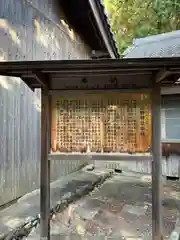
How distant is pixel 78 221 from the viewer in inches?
198

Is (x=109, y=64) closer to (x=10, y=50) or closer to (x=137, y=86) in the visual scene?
(x=137, y=86)

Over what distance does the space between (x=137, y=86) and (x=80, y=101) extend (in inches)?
29.0

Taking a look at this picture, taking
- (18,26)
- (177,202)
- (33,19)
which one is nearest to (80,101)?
(18,26)

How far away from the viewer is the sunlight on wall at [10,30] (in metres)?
5.04

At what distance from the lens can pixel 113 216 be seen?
539 cm

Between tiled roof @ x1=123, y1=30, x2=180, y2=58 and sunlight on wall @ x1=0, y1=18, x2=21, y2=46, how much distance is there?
527cm

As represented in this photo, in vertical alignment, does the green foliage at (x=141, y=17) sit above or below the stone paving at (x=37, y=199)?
above

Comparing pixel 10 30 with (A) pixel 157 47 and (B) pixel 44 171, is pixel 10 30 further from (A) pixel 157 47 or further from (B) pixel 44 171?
(A) pixel 157 47

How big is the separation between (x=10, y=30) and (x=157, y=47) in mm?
6137

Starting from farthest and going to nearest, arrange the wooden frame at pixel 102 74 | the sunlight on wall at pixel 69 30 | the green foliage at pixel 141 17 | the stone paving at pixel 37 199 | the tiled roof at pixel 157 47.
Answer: the green foliage at pixel 141 17 < the tiled roof at pixel 157 47 < the sunlight on wall at pixel 69 30 < the stone paving at pixel 37 199 < the wooden frame at pixel 102 74

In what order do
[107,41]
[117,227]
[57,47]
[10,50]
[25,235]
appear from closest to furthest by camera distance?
1. [25,235]
2. [117,227]
3. [10,50]
4. [57,47]
5. [107,41]

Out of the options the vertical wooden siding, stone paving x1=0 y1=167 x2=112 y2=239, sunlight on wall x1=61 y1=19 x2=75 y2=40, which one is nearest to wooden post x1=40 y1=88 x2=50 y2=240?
stone paving x1=0 y1=167 x2=112 y2=239

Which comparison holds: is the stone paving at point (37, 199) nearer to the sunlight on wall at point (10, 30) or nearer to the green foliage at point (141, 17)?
the sunlight on wall at point (10, 30)

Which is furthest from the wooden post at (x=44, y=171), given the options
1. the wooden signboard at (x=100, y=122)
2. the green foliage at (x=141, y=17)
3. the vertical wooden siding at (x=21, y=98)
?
the green foliage at (x=141, y=17)
